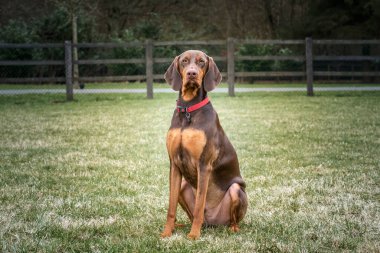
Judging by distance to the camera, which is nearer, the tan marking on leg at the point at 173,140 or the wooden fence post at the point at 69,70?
the tan marking on leg at the point at 173,140

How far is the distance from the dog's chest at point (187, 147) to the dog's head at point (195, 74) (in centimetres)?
29

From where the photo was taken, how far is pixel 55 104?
1496cm

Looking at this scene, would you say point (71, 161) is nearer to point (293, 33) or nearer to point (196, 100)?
point (196, 100)

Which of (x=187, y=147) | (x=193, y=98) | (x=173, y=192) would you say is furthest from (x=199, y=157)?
(x=193, y=98)

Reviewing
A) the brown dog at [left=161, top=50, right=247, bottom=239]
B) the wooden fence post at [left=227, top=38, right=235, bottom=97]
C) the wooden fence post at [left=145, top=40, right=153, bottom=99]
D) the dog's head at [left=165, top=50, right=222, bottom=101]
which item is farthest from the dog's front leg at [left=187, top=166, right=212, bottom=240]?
the wooden fence post at [left=227, top=38, right=235, bottom=97]

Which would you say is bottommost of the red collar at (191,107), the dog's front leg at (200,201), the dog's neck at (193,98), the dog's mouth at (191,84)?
the dog's front leg at (200,201)

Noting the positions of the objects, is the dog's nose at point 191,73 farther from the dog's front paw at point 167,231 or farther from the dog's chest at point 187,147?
the dog's front paw at point 167,231

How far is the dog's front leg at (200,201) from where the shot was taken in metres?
3.48

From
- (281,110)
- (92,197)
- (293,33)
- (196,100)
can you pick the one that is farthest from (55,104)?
(293,33)

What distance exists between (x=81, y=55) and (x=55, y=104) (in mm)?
12218

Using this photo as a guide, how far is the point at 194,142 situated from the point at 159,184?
196 cm

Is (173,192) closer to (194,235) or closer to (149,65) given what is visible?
(194,235)

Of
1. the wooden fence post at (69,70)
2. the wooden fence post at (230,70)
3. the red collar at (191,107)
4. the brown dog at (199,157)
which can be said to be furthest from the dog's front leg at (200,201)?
the wooden fence post at (230,70)

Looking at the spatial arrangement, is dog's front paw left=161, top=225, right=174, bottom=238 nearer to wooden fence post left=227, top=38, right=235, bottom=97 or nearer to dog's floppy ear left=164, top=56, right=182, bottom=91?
dog's floppy ear left=164, top=56, right=182, bottom=91
